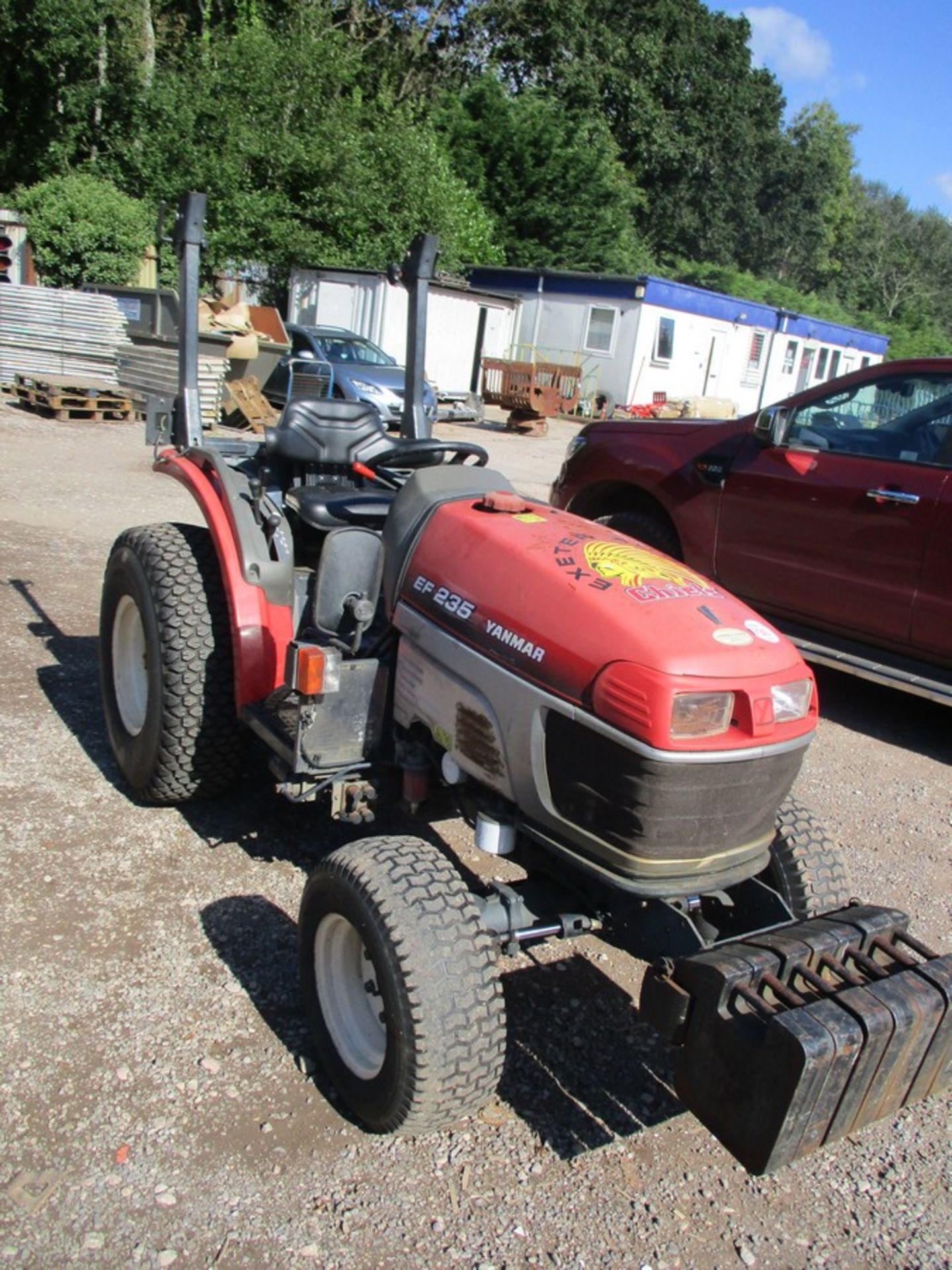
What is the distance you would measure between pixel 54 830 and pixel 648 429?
4127 mm

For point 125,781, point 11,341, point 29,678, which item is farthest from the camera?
point 11,341

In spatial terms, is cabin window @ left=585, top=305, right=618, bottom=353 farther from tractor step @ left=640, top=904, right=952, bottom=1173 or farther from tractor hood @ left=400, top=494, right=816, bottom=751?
tractor step @ left=640, top=904, right=952, bottom=1173

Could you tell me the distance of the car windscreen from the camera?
51.8ft

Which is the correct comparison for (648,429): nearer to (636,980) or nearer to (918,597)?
(918,597)

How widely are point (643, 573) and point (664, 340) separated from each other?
23.0 m

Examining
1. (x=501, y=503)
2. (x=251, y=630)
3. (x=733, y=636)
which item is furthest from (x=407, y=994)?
(x=251, y=630)

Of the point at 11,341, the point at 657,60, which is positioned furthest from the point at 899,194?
the point at 11,341

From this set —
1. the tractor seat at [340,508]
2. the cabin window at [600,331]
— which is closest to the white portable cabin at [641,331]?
the cabin window at [600,331]

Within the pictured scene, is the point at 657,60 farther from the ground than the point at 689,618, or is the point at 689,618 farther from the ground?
the point at 657,60

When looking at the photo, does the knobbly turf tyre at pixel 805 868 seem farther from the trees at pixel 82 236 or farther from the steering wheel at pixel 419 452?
the trees at pixel 82 236

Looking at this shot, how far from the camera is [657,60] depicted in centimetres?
4297

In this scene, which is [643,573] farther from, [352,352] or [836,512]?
[352,352]

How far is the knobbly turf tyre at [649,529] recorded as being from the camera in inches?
241

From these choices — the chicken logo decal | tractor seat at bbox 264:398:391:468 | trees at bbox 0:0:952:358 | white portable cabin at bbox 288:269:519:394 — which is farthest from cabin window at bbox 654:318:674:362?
the chicken logo decal
